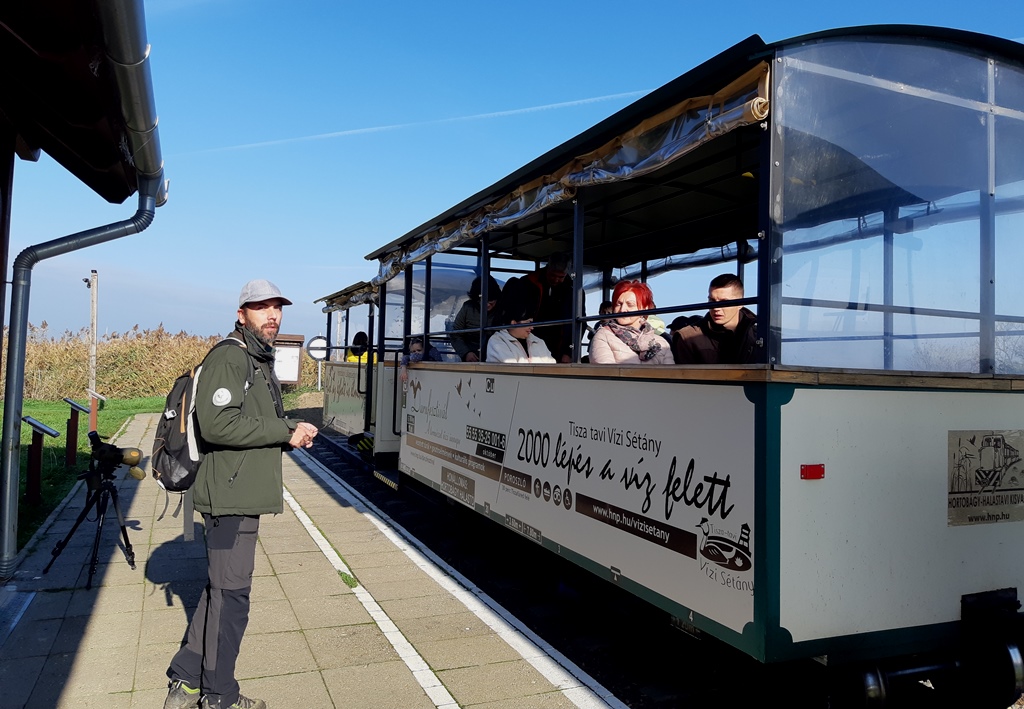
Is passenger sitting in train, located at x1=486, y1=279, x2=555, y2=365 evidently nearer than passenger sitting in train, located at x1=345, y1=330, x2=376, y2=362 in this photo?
Yes

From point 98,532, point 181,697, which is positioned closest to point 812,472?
point 181,697

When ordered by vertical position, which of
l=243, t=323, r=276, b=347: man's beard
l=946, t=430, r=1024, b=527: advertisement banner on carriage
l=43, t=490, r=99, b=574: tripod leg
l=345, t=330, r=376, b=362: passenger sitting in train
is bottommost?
l=43, t=490, r=99, b=574: tripod leg

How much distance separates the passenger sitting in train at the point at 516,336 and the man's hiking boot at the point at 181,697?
300 cm

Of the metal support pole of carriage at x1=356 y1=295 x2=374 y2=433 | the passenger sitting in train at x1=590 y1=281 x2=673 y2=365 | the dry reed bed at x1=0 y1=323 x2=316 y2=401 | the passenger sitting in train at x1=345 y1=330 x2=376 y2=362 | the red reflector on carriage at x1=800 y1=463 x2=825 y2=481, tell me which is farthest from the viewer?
the dry reed bed at x1=0 y1=323 x2=316 y2=401

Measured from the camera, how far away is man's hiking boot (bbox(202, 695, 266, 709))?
3.32 m

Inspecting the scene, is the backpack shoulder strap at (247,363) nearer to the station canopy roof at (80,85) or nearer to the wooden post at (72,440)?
the station canopy roof at (80,85)

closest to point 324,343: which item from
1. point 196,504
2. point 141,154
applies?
point 141,154

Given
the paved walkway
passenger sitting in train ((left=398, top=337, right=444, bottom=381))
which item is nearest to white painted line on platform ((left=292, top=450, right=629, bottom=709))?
the paved walkway

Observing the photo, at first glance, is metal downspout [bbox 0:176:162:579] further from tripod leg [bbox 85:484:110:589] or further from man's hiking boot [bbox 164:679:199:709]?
man's hiking boot [bbox 164:679:199:709]

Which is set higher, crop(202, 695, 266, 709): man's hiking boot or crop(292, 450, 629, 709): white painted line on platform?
crop(202, 695, 266, 709): man's hiking boot

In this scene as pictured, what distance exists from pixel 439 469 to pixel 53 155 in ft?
13.4

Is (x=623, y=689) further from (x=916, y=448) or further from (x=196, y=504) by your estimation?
(x=196, y=504)

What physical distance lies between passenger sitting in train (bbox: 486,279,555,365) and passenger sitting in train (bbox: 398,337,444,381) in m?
1.46

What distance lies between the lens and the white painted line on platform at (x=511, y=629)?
3766mm
